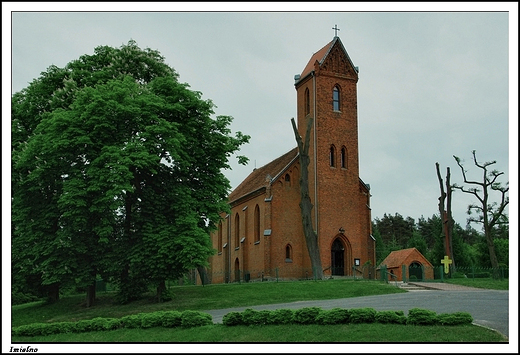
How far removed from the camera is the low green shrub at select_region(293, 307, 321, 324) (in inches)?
737

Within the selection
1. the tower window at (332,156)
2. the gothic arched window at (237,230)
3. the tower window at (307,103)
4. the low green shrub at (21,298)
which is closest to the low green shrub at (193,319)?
the low green shrub at (21,298)

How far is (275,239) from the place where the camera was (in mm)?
41562

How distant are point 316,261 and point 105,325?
1985 centimetres

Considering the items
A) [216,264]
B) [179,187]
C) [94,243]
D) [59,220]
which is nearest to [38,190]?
[59,220]

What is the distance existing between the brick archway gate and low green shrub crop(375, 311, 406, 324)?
22992 mm

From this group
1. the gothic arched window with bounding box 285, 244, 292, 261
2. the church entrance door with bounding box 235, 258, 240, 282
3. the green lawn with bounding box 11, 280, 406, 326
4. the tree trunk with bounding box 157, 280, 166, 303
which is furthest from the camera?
the church entrance door with bounding box 235, 258, 240, 282

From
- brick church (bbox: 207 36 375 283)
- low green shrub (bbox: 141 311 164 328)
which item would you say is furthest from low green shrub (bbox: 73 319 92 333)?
brick church (bbox: 207 36 375 283)

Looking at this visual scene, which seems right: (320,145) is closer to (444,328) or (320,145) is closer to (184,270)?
(184,270)

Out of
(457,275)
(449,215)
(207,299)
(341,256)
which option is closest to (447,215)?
(449,215)

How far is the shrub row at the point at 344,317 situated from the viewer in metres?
17.5

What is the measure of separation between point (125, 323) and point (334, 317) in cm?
767

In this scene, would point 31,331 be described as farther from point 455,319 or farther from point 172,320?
point 455,319

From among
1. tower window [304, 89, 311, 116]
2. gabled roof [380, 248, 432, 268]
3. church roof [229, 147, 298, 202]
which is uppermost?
tower window [304, 89, 311, 116]

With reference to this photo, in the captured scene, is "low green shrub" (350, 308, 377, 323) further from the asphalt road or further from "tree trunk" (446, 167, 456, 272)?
"tree trunk" (446, 167, 456, 272)
